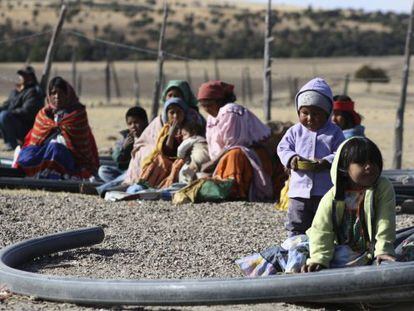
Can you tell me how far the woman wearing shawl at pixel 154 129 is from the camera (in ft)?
40.5

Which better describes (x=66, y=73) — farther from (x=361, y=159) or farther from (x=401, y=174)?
(x=361, y=159)

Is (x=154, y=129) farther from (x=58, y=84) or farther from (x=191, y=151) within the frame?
(x=58, y=84)

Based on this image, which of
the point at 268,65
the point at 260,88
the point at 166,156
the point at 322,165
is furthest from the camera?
the point at 260,88

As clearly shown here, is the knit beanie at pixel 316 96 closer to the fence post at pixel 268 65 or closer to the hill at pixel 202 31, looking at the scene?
the fence post at pixel 268 65

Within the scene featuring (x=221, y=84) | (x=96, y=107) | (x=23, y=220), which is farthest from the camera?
(x=96, y=107)

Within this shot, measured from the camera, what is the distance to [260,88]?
40.6 metres

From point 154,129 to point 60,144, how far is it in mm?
1313

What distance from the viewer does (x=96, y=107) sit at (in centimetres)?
3061

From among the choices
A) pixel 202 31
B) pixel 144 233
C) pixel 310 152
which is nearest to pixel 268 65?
pixel 144 233

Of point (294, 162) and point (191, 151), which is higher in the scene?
point (294, 162)

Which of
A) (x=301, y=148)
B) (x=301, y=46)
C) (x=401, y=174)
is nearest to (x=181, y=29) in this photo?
(x=301, y=46)

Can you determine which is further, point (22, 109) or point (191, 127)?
point (22, 109)

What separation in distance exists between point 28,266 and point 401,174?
591 cm

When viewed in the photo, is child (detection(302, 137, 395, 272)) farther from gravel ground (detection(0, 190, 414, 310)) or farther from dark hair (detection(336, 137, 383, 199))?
gravel ground (detection(0, 190, 414, 310))
